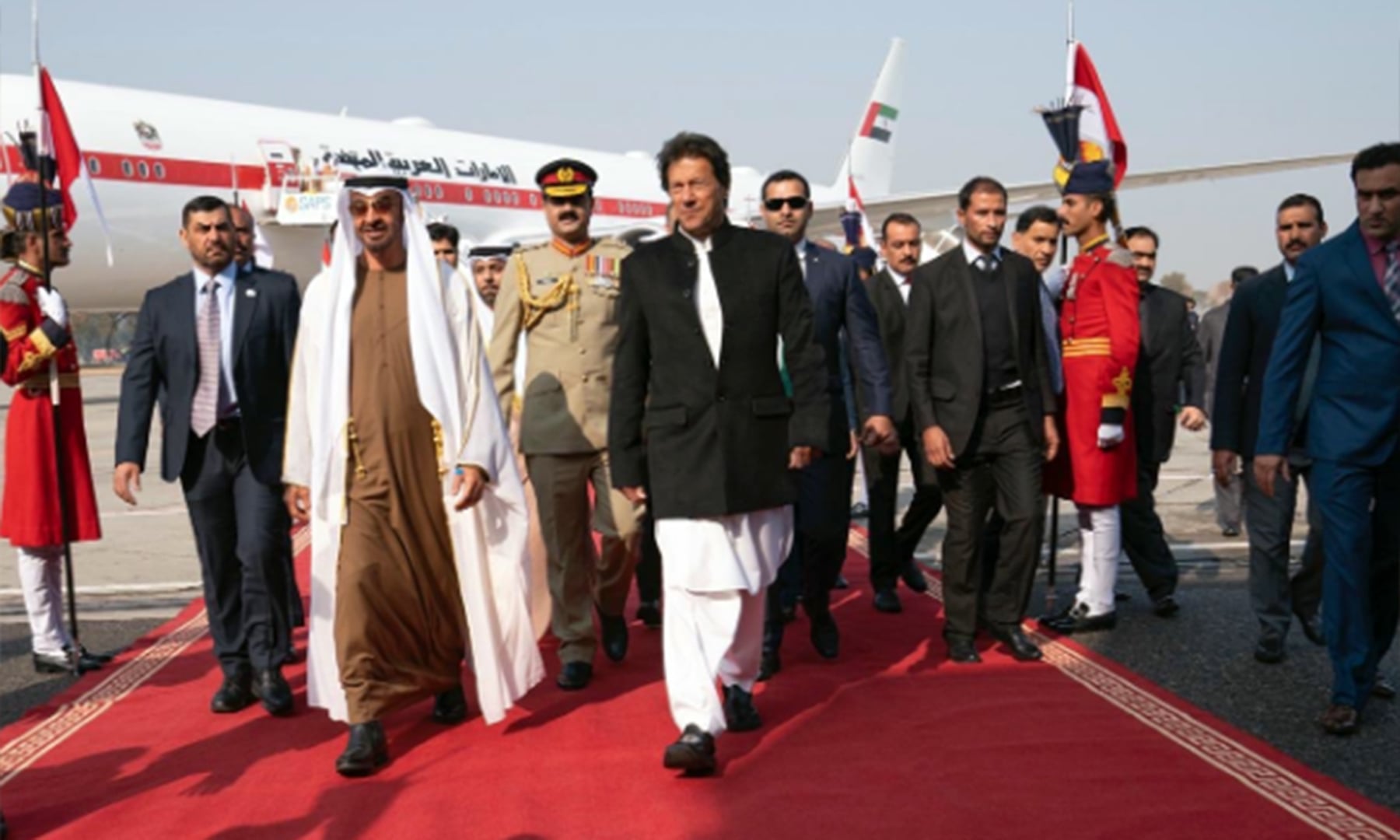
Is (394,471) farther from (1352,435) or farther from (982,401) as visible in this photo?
(1352,435)

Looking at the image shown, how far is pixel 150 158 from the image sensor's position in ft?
56.4

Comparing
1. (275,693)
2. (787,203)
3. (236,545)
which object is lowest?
(275,693)

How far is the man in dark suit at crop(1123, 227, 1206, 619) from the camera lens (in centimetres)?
607

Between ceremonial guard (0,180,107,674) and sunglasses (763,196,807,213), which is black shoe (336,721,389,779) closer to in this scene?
ceremonial guard (0,180,107,674)

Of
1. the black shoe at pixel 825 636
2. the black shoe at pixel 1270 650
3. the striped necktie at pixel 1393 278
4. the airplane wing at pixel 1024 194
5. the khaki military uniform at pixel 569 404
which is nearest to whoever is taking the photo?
the striped necktie at pixel 1393 278

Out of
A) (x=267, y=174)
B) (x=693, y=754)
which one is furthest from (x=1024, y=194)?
(x=693, y=754)

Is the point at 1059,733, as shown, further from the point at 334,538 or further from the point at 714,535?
the point at 334,538

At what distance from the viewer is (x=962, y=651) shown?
17.3ft

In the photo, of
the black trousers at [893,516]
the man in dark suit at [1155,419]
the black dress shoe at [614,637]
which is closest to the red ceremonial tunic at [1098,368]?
the man in dark suit at [1155,419]

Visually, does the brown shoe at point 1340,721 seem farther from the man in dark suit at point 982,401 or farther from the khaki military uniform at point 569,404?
the khaki military uniform at point 569,404

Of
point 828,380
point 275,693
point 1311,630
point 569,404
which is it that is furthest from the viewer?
point 828,380

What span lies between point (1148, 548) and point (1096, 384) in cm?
89

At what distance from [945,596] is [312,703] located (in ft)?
8.00

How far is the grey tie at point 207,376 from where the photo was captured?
15.9 feet
